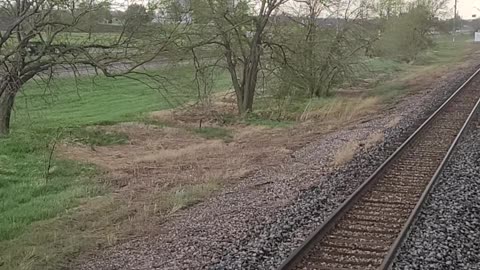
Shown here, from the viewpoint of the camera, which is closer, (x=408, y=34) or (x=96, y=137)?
(x=96, y=137)

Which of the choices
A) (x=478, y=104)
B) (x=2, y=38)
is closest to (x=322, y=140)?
(x=478, y=104)

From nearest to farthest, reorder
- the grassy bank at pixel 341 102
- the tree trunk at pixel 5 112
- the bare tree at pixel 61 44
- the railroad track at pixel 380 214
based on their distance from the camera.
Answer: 1. the railroad track at pixel 380 214
2. the bare tree at pixel 61 44
3. the tree trunk at pixel 5 112
4. the grassy bank at pixel 341 102

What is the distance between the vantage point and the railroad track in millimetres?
8148

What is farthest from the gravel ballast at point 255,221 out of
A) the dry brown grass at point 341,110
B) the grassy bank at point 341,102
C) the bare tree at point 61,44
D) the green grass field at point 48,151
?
the grassy bank at point 341,102

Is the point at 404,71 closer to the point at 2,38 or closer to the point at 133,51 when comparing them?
the point at 133,51

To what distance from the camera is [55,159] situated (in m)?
18.1

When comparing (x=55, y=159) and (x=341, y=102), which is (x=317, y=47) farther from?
(x=55, y=159)

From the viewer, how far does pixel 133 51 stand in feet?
62.6

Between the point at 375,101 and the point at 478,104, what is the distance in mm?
7653

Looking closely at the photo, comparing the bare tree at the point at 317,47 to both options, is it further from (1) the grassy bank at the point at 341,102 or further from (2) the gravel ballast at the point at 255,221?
(2) the gravel ballast at the point at 255,221

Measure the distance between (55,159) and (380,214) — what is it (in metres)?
11.2

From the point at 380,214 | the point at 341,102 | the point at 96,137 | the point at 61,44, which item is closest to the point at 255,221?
the point at 380,214

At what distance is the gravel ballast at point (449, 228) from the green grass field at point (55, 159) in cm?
539

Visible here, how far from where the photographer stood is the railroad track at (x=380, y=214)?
8.15m
